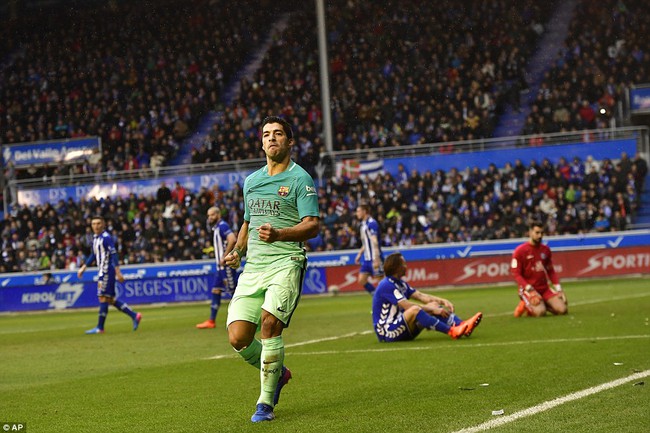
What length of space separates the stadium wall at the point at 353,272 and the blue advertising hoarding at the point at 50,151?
9250mm

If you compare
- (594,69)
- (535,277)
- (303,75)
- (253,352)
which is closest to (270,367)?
(253,352)

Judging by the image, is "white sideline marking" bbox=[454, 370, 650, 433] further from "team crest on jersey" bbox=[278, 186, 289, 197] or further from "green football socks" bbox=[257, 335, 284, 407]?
"team crest on jersey" bbox=[278, 186, 289, 197]

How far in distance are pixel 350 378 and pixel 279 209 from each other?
281cm

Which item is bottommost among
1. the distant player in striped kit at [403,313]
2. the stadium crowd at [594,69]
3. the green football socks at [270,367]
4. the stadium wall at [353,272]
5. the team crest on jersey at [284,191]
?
the stadium wall at [353,272]

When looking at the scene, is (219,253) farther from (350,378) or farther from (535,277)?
(350,378)

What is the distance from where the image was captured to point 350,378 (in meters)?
10.2

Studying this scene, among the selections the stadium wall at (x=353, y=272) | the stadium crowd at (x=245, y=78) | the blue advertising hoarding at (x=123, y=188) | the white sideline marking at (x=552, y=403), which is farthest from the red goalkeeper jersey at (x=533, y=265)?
the blue advertising hoarding at (x=123, y=188)

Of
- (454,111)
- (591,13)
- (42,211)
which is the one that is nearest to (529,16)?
(591,13)

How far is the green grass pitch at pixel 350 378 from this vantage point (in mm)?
7539

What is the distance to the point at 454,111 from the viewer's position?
128 feet

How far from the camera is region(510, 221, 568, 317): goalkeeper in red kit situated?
17859mm

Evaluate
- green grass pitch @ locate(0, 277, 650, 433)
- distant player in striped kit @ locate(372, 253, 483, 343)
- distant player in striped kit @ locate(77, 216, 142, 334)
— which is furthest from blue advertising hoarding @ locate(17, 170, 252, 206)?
distant player in striped kit @ locate(372, 253, 483, 343)

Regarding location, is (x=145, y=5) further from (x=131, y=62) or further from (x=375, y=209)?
(x=375, y=209)

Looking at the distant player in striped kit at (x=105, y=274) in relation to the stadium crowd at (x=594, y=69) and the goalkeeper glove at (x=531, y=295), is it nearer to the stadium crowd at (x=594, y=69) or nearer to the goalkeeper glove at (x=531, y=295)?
the goalkeeper glove at (x=531, y=295)
